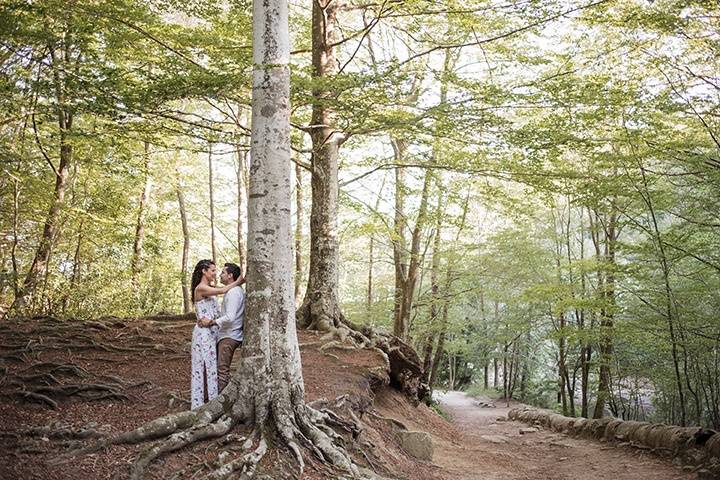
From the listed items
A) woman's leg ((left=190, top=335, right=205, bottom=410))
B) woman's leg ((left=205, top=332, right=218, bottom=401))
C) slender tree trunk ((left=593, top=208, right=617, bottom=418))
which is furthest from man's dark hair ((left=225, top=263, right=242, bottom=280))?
slender tree trunk ((left=593, top=208, right=617, bottom=418))

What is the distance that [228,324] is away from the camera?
17.6ft

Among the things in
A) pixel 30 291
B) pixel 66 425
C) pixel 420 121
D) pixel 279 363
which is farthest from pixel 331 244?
pixel 30 291

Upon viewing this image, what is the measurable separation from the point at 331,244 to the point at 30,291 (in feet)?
22.6

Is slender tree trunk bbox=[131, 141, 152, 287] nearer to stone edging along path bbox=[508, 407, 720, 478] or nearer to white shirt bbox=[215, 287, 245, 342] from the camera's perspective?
white shirt bbox=[215, 287, 245, 342]

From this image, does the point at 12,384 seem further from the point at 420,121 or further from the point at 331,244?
the point at 420,121

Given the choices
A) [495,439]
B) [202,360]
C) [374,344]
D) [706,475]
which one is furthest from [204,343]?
[495,439]

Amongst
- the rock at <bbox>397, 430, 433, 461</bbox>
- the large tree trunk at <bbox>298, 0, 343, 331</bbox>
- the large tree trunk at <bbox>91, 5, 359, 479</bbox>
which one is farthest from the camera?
the large tree trunk at <bbox>298, 0, 343, 331</bbox>

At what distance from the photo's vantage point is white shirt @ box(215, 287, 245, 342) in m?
→ 5.27

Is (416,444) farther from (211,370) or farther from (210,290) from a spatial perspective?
(210,290)

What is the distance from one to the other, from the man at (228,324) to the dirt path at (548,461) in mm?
3951

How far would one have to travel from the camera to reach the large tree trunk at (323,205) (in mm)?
9750

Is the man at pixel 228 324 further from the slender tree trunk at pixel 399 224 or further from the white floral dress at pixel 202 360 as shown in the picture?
the slender tree trunk at pixel 399 224

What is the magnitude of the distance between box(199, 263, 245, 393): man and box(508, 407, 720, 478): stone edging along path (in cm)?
748

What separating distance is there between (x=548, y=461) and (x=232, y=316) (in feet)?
26.7
